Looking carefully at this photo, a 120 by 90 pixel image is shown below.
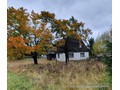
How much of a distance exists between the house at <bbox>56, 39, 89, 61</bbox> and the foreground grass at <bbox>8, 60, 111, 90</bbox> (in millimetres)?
55

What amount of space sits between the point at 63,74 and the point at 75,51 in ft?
0.77

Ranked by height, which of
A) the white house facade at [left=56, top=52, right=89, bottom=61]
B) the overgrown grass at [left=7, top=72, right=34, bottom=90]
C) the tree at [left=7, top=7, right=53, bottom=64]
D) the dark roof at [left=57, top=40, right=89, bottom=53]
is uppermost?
the tree at [left=7, top=7, right=53, bottom=64]

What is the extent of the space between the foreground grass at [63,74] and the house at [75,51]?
0.06 m

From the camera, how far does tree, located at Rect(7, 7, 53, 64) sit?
5.02 meters

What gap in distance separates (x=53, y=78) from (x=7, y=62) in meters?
0.45

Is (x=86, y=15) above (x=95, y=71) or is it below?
above

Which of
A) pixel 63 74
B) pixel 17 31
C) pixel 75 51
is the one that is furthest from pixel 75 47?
pixel 17 31

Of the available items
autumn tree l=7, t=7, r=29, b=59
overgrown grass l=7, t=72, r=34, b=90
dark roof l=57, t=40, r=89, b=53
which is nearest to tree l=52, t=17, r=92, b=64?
dark roof l=57, t=40, r=89, b=53

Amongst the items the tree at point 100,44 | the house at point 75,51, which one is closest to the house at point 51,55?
the house at point 75,51

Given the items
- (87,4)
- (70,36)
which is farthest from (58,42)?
(87,4)

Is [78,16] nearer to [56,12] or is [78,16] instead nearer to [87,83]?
[56,12]

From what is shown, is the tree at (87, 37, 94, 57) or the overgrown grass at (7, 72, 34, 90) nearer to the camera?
the overgrown grass at (7, 72, 34, 90)

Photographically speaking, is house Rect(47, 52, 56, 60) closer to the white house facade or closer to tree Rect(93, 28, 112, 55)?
the white house facade
